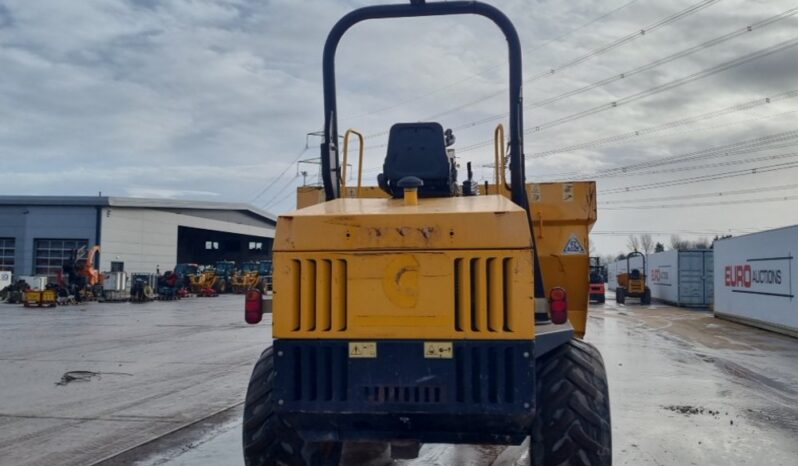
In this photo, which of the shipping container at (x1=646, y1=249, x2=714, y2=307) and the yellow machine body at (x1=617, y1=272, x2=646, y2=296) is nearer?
the shipping container at (x1=646, y1=249, x2=714, y2=307)

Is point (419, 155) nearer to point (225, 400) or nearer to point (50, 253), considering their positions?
point (225, 400)

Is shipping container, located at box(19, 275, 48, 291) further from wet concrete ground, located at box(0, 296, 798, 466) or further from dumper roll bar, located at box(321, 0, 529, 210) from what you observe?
dumper roll bar, located at box(321, 0, 529, 210)

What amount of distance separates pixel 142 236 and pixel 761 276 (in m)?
41.0

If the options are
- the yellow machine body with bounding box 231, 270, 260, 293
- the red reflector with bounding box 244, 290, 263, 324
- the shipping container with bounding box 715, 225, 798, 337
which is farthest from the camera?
the yellow machine body with bounding box 231, 270, 260, 293

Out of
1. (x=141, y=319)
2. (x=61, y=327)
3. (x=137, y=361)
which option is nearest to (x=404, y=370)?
(x=137, y=361)

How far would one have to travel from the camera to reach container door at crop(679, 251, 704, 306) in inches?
1356

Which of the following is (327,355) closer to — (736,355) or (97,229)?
(736,355)

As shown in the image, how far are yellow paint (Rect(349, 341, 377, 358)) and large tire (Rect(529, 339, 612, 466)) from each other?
1.09m

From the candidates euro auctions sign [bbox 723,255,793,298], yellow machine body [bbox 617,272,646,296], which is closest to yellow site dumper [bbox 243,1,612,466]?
euro auctions sign [bbox 723,255,793,298]

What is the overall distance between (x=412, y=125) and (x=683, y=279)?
3349cm

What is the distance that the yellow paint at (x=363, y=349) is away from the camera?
392 cm

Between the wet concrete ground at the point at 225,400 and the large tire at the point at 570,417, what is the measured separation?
7.74 feet

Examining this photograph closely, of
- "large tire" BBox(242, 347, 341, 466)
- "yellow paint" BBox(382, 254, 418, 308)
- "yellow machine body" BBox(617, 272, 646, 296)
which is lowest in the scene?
"large tire" BBox(242, 347, 341, 466)

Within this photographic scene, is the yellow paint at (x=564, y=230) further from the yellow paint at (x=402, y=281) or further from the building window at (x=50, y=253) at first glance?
the building window at (x=50, y=253)
